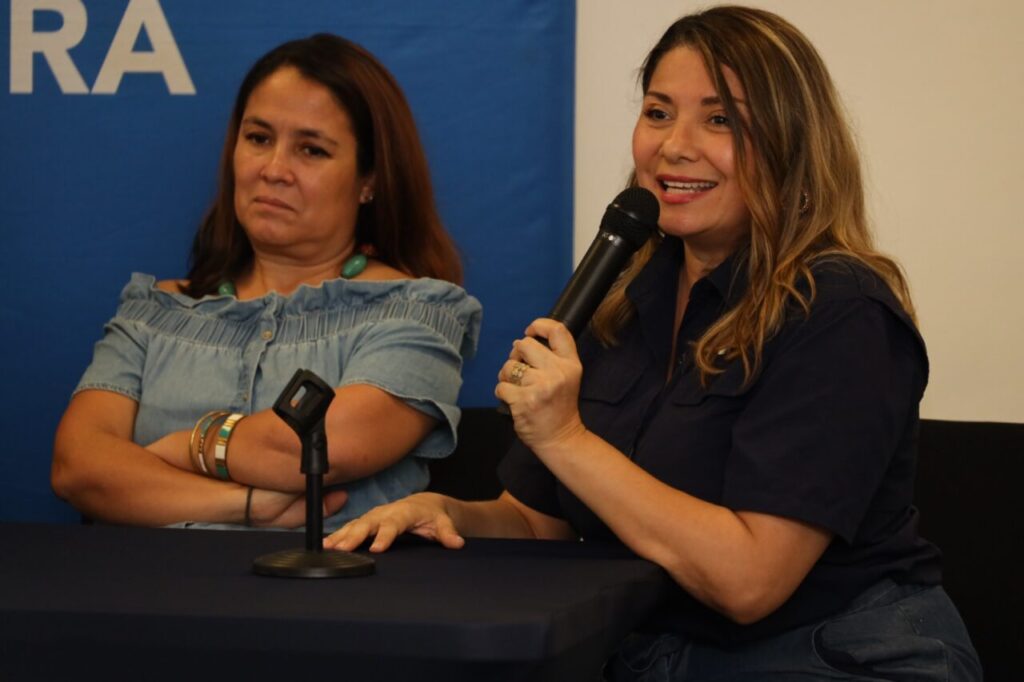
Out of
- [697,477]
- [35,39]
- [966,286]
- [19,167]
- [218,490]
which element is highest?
[35,39]

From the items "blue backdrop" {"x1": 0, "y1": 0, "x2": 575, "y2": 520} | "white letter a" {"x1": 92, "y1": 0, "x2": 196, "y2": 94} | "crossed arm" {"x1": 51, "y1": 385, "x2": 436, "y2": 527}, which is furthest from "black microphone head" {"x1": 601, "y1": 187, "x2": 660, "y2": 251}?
"white letter a" {"x1": 92, "y1": 0, "x2": 196, "y2": 94}

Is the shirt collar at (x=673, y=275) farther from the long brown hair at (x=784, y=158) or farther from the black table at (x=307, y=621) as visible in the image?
the black table at (x=307, y=621)

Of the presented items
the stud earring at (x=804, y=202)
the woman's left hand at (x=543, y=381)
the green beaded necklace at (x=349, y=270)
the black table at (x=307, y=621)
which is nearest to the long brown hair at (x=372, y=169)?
the green beaded necklace at (x=349, y=270)

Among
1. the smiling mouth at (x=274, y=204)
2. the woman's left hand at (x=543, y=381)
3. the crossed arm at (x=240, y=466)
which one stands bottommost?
the crossed arm at (x=240, y=466)

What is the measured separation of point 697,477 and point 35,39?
200cm

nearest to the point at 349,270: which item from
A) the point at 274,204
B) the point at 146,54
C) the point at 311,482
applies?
the point at 274,204

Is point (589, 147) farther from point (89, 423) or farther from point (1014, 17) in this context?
point (89, 423)

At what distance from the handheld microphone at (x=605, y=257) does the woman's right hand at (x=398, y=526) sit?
0.31 metres

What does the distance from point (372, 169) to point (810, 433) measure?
1.35 meters

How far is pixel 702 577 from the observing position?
1.63 m

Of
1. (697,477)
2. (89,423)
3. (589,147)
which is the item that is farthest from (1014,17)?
(89,423)

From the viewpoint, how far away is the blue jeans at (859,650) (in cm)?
171

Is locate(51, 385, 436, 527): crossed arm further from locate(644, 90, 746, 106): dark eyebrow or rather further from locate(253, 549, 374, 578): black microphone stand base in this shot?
locate(253, 549, 374, 578): black microphone stand base

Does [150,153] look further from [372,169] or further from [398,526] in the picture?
[398,526]
